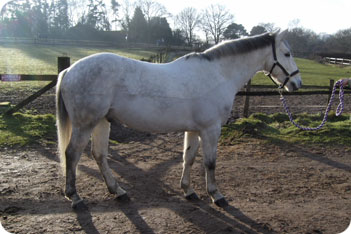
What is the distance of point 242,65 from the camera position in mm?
3494

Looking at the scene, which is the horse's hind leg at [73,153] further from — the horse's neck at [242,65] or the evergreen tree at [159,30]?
the evergreen tree at [159,30]

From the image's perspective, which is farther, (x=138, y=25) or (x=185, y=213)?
(x=138, y=25)

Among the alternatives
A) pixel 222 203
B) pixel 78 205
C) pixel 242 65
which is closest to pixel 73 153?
pixel 78 205

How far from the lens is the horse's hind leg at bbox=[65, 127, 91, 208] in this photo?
10.1 feet

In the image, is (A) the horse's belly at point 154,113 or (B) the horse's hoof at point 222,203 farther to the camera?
(B) the horse's hoof at point 222,203

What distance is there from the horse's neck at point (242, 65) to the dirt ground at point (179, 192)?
1552 millimetres

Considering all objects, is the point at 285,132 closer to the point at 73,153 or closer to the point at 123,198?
the point at 123,198

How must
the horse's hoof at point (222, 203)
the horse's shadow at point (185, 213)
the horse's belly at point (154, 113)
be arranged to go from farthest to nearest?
the horse's hoof at point (222, 203) < the horse's belly at point (154, 113) < the horse's shadow at point (185, 213)

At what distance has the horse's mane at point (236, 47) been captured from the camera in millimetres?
3400

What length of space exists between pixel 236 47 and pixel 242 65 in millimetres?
240

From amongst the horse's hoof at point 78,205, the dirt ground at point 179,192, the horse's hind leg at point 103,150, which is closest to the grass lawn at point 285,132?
the dirt ground at point 179,192

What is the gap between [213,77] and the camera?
3303 mm

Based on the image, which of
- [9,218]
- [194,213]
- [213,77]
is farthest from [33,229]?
[213,77]

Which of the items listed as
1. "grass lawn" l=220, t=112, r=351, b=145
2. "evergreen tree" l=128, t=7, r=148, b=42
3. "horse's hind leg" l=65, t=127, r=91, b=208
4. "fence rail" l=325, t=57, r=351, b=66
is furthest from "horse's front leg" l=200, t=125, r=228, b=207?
"fence rail" l=325, t=57, r=351, b=66
